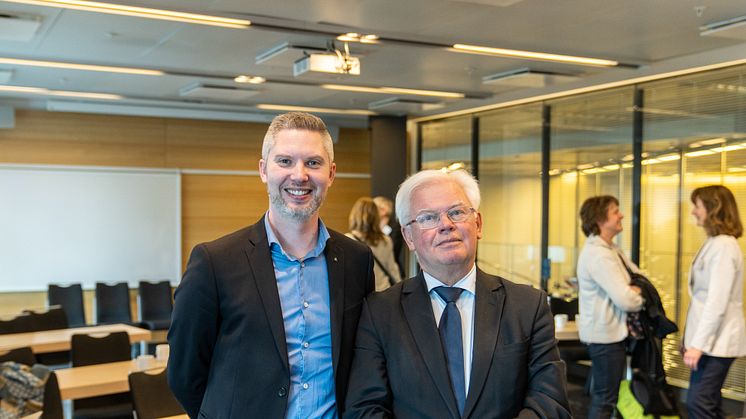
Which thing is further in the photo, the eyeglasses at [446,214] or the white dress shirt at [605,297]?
the white dress shirt at [605,297]

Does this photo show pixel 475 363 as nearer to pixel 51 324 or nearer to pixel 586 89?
pixel 51 324

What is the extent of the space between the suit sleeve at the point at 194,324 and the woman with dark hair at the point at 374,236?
4.55 meters

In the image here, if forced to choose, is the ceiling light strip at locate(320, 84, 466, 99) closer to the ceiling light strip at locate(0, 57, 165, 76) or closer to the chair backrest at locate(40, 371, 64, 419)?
the ceiling light strip at locate(0, 57, 165, 76)

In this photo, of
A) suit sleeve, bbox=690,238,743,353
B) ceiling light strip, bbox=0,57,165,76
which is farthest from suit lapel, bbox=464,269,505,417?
ceiling light strip, bbox=0,57,165,76

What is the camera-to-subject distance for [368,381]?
7.64 feet

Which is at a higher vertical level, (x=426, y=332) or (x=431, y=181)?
(x=431, y=181)

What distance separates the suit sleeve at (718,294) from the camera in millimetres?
5051

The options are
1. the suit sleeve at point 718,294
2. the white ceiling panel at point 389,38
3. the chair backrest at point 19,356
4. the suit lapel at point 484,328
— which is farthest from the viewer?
the white ceiling panel at point 389,38

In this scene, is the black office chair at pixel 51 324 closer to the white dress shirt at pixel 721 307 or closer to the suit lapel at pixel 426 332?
the white dress shirt at pixel 721 307

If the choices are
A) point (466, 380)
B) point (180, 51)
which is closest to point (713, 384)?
point (466, 380)

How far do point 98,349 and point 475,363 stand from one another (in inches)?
167

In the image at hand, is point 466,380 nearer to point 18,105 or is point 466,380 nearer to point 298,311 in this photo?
point 298,311

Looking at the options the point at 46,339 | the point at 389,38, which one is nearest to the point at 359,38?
the point at 389,38

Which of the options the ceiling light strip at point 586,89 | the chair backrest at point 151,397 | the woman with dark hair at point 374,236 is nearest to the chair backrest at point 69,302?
the woman with dark hair at point 374,236
